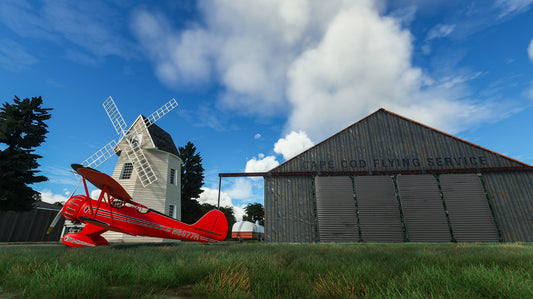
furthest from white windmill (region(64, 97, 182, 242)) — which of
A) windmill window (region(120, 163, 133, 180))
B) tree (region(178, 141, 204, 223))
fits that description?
tree (region(178, 141, 204, 223))

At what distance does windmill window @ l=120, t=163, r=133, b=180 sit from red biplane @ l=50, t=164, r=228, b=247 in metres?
12.0

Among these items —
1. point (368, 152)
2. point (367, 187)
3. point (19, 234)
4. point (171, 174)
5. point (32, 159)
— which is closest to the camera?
point (367, 187)

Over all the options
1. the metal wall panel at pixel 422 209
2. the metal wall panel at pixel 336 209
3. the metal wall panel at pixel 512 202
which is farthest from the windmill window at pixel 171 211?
the metal wall panel at pixel 512 202

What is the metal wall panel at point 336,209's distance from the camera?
13516 mm

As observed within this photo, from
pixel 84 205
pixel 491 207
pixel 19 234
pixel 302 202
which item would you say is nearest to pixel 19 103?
pixel 19 234

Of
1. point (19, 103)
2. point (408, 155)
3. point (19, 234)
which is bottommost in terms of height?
point (19, 234)

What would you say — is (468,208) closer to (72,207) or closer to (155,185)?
(72,207)

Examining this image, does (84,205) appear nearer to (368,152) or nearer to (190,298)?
(190,298)

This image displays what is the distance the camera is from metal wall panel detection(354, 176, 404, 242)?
43.7ft

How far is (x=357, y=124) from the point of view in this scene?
16266 millimetres

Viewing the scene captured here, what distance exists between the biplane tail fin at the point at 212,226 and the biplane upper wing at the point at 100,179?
3416 millimetres

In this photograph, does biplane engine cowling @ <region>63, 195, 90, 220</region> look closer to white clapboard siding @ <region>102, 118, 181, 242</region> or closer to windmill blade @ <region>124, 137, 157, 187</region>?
white clapboard siding @ <region>102, 118, 181, 242</region>

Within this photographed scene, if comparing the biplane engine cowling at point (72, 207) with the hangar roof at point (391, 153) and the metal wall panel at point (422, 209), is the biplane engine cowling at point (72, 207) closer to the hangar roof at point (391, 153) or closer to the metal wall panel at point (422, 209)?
the hangar roof at point (391, 153)

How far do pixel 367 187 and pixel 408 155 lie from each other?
13.0 feet
